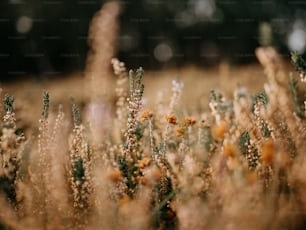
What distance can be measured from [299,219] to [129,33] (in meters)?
12.9

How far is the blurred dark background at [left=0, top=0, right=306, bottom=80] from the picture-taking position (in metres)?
13.0

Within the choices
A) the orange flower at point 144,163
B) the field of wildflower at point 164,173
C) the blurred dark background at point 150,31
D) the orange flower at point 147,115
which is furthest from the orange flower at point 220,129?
the blurred dark background at point 150,31

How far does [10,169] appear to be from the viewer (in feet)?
5.23

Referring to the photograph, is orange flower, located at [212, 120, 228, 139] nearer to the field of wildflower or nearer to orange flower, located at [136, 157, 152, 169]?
the field of wildflower

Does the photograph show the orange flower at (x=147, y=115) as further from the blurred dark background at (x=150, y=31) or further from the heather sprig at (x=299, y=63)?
the blurred dark background at (x=150, y=31)

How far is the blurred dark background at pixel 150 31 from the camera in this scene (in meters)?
13.0

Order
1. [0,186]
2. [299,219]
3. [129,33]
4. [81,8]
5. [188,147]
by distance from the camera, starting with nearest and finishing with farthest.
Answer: [299,219]
[0,186]
[188,147]
[81,8]
[129,33]

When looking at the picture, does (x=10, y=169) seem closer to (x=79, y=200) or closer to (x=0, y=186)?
(x=0, y=186)

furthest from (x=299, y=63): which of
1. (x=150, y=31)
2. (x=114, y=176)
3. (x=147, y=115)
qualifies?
(x=150, y=31)

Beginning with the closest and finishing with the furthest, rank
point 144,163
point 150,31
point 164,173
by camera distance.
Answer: point 144,163
point 164,173
point 150,31

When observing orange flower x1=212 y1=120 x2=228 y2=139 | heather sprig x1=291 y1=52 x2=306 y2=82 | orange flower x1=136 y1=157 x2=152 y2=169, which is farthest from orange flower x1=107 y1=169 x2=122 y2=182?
heather sprig x1=291 y1=52 x2=306 y2=82

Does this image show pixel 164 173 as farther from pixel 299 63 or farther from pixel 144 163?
pixel 299 63

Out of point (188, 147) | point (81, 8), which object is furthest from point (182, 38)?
point (188, 147)

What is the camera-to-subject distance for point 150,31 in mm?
14180
